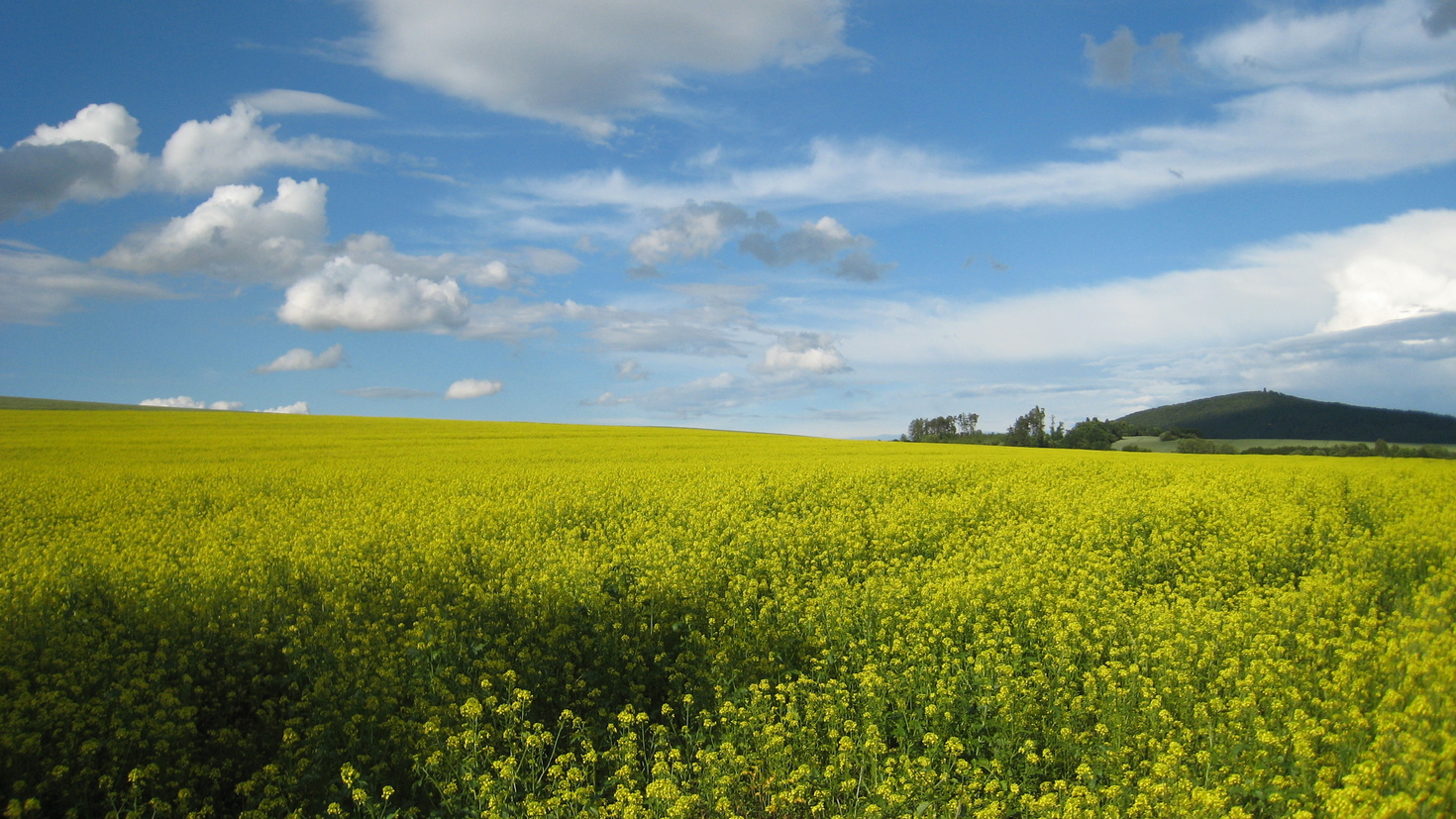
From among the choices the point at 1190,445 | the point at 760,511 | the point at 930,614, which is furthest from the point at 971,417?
the point at 930,614

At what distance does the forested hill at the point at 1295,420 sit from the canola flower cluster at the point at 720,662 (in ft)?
69.7

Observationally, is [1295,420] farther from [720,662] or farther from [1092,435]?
[720,662]

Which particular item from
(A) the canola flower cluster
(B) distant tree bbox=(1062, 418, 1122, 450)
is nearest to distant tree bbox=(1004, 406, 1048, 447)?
(B) distant tree bbox=(1062, 418, 1122, 450)

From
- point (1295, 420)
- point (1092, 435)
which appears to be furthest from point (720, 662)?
point (1295, 420)

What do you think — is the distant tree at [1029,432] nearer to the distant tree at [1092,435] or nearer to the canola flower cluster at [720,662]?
the distant tree at [1092,435]

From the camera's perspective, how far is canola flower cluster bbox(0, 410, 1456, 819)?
486 cm

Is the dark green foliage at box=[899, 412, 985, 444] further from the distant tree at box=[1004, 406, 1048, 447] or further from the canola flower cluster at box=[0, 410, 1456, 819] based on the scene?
the canola flower cluster at box=[0, 410, 1456, 819]

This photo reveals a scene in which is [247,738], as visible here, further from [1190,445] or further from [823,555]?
[1190,445]

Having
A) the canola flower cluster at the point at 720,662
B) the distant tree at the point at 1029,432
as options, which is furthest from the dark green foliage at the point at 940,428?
the canola flower cluster at the point at 720,662

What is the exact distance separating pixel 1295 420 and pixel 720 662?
91.3 m

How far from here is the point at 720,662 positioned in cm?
683

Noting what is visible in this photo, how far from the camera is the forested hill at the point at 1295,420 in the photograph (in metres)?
29.5

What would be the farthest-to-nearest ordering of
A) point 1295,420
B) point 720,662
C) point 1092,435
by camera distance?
point 1295,420, point 1092,435, point 720,662

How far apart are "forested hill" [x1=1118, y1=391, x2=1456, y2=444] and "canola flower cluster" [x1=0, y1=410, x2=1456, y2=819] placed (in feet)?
69.7
